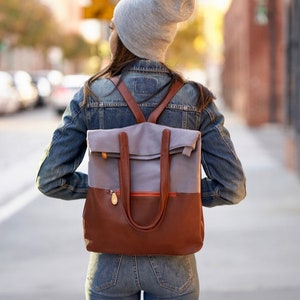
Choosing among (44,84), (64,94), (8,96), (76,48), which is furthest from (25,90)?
(76,48)

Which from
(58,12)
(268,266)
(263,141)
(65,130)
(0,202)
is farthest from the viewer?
(58,12)

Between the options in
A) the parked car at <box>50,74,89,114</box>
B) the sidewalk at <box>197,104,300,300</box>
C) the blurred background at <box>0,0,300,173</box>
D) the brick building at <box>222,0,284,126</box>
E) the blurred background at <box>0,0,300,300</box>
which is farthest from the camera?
the parked car at <box>50,74,89,114</box>

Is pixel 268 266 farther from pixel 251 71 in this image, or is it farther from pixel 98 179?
pixel 251 71

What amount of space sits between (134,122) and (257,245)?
5.84 metres

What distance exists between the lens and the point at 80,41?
86.1 m

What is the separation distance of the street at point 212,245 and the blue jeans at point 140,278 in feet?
12.1

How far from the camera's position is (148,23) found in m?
3.16

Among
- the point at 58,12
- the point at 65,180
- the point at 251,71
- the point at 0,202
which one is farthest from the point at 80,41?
the point at 65,180

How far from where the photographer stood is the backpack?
9.81ft

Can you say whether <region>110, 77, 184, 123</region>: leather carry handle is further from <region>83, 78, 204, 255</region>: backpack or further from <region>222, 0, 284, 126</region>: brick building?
<region>222, 0, 284, 126</region>: brick building

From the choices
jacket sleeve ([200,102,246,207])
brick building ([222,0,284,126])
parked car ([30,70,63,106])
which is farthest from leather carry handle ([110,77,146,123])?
parked car ([30,70,63,106])

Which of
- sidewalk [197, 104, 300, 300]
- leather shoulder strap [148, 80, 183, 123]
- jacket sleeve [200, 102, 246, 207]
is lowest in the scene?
sidewalk [197, 104, 300, 300]

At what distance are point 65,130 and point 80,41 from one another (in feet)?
274

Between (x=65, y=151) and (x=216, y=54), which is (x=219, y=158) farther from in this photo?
(x=216, y=54)
